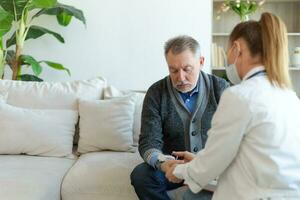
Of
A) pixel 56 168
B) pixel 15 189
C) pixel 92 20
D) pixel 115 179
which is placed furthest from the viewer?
pixel 92 20

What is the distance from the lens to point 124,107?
2268mm

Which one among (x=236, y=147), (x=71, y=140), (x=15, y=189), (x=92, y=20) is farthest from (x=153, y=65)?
(x=236, y=147)

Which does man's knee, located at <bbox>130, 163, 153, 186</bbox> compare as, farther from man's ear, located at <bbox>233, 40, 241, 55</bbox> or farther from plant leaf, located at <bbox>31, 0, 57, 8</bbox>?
plant leaf, located at <bbox>31, 0, 57, 8</bbox>

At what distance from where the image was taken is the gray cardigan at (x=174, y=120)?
178 centimetres

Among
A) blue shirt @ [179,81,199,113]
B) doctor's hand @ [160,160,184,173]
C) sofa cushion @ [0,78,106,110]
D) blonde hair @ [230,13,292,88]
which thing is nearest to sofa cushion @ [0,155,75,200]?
sofa cushion @ [0,78,106,110]

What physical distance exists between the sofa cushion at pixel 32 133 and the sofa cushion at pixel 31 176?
50 mm

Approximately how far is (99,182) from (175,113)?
19.4 inches

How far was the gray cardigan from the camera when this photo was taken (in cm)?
178

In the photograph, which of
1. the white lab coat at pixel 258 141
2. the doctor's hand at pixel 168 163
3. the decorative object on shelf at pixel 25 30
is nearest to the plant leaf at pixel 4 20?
A: the decorative object on shelf at pixel 25 30

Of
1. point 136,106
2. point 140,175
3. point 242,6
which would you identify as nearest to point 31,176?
point 140,175

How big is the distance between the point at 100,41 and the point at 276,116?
1.93 metres

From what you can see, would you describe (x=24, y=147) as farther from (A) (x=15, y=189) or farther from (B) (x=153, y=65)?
(B) (x=153, y=65)

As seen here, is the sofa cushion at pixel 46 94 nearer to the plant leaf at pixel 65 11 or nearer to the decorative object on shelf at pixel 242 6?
the plant leaf at pixel 65 11

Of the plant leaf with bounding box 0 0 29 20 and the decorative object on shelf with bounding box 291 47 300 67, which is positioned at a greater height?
the plant leaf with bounding box 0 0 29 20
